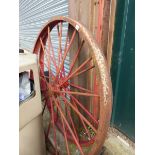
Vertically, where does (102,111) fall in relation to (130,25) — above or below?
below

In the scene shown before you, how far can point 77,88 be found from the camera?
204 cm

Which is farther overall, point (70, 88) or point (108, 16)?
point (70, 88)

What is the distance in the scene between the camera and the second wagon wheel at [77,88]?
1.26m

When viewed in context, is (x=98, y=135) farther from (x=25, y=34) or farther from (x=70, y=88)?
(x=25, y=34)

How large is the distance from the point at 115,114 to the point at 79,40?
966 mm

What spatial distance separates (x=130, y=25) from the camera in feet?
5.93

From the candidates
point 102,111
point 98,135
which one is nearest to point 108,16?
point 102,111

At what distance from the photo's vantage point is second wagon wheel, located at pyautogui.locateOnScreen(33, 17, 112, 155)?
1262mm

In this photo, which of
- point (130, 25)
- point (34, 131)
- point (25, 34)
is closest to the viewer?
point (34, 131)
